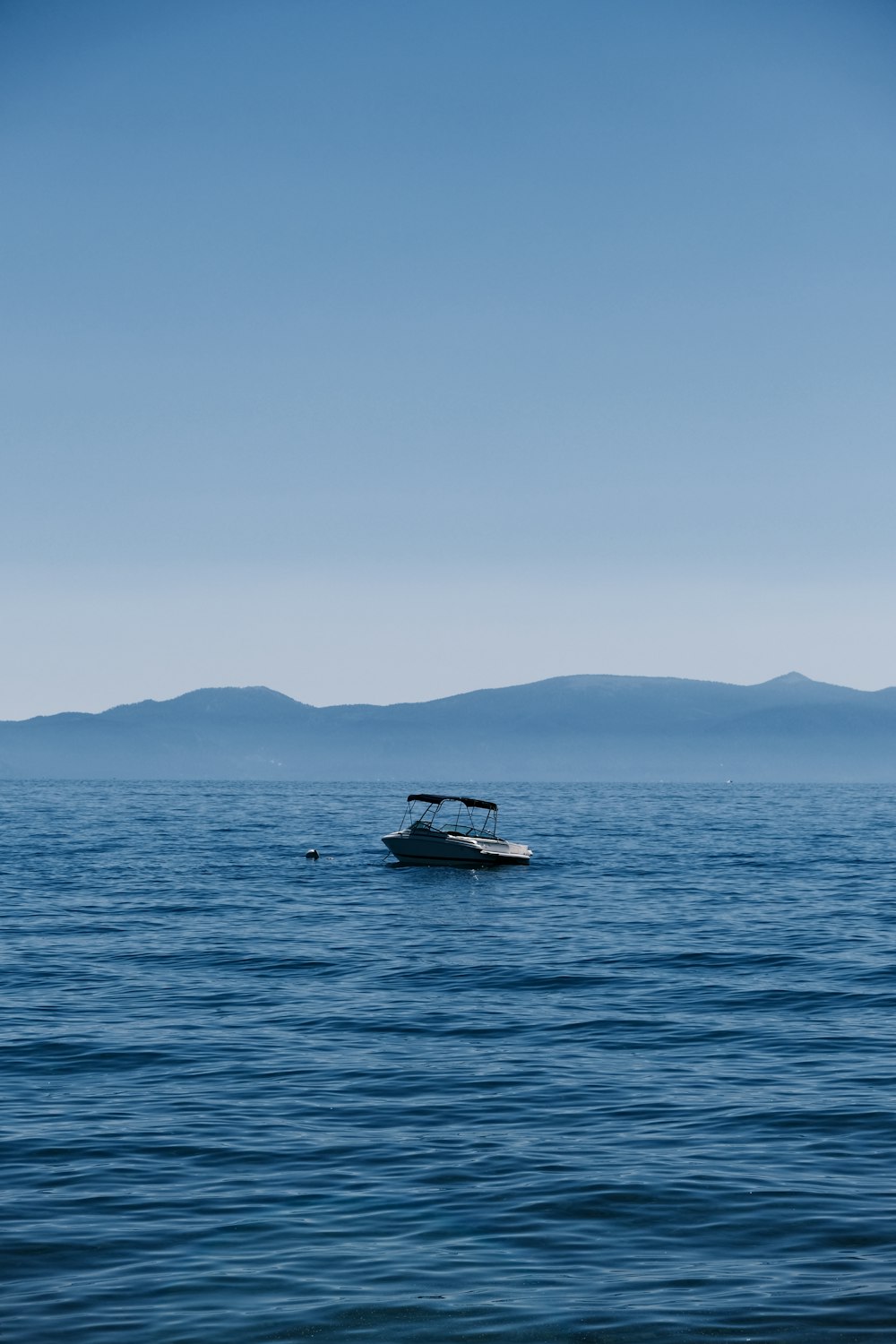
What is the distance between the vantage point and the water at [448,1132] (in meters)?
12.8

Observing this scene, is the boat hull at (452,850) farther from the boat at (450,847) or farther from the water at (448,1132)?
the water at (448,1132)

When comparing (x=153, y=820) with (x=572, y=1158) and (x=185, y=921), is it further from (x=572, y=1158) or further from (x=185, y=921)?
(x=572, y=1158)

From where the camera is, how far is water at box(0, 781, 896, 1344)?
12.8 metres

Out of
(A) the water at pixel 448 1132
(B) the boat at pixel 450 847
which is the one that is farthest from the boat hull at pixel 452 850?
(A) the water at pixel 448 1132

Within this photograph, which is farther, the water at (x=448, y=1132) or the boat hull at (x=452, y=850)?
the boat hull at (x=452, y=850)

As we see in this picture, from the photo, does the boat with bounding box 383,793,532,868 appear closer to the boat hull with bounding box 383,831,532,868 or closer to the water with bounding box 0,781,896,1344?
the boat hull with bounding box 383,831,532,868

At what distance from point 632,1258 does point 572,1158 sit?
10.9 ft

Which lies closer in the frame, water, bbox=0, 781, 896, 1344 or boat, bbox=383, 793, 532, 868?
water, bbox=0, 781, 896, 1344

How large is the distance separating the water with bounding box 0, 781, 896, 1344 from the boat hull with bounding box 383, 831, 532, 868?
24175mm

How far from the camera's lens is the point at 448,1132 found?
60.7 ft

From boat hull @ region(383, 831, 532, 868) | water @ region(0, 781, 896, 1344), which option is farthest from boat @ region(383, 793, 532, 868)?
water @ region(0, 781, 896, 1344)

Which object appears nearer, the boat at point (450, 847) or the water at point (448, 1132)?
the water at point (448, 1132)

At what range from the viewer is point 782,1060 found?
75.5 ft

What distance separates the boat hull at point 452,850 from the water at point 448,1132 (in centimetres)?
2417
